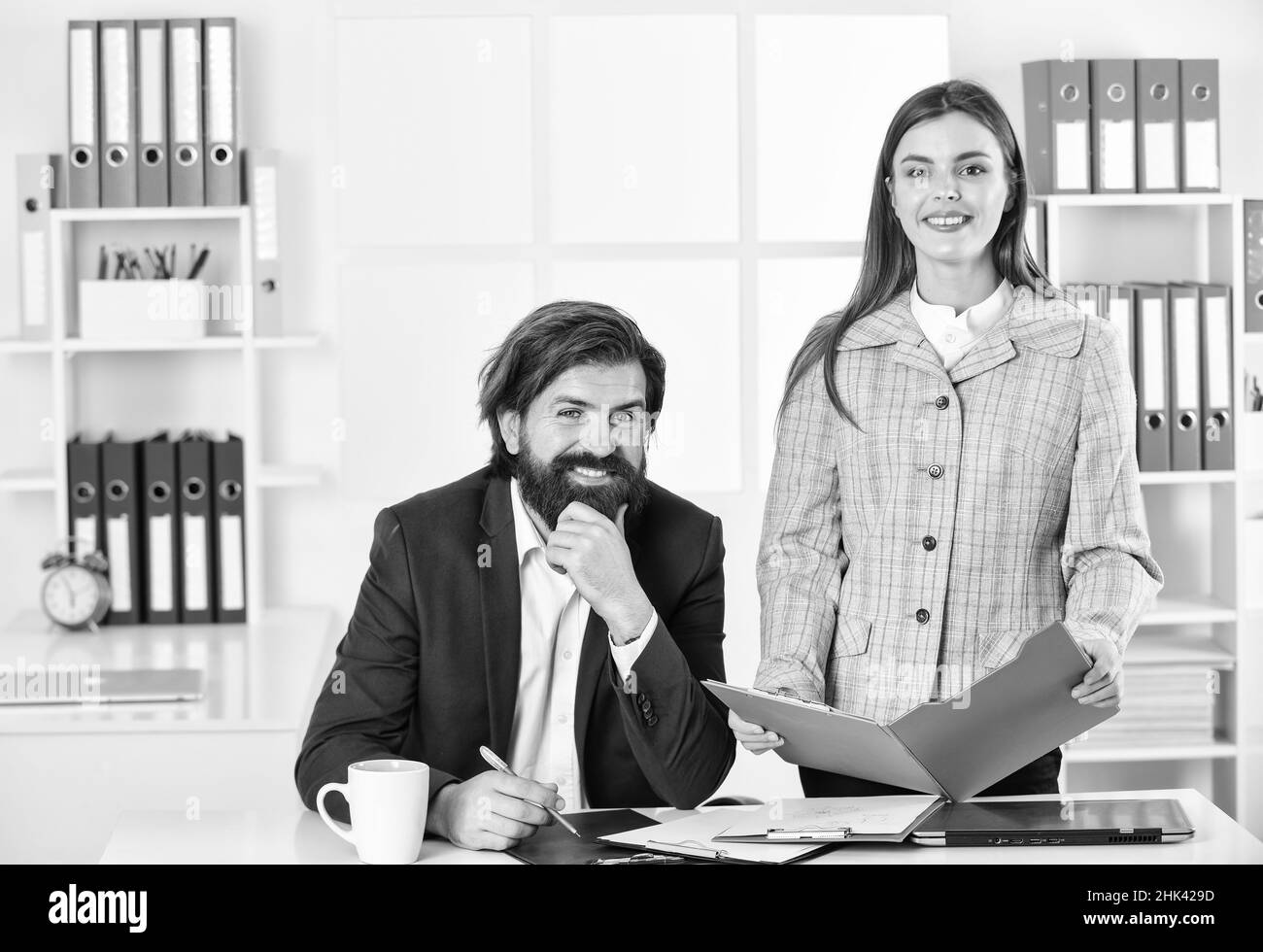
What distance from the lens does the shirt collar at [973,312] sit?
1.86m

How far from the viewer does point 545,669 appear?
1.75 m

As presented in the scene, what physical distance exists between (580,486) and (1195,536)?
7.48ft

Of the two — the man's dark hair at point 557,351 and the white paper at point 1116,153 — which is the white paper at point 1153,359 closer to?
the white paper at point 1116,153

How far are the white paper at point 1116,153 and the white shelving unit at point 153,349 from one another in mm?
1787

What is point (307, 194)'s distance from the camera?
10.7ft

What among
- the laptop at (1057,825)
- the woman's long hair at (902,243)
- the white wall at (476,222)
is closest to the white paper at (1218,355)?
the white wall at (476,222)

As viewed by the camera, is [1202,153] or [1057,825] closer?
[1057,825]

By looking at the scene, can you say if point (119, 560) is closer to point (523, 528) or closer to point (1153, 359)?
point (523, 528)

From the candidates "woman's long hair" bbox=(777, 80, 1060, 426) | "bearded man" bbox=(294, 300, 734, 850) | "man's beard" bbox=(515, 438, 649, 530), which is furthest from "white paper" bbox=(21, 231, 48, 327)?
"woman's long hair" bbox=(777, 80, 1060, 426)

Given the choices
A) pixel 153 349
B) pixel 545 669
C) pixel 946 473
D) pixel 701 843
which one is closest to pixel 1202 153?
pixel 946 473

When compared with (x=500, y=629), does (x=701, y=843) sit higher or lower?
lower
